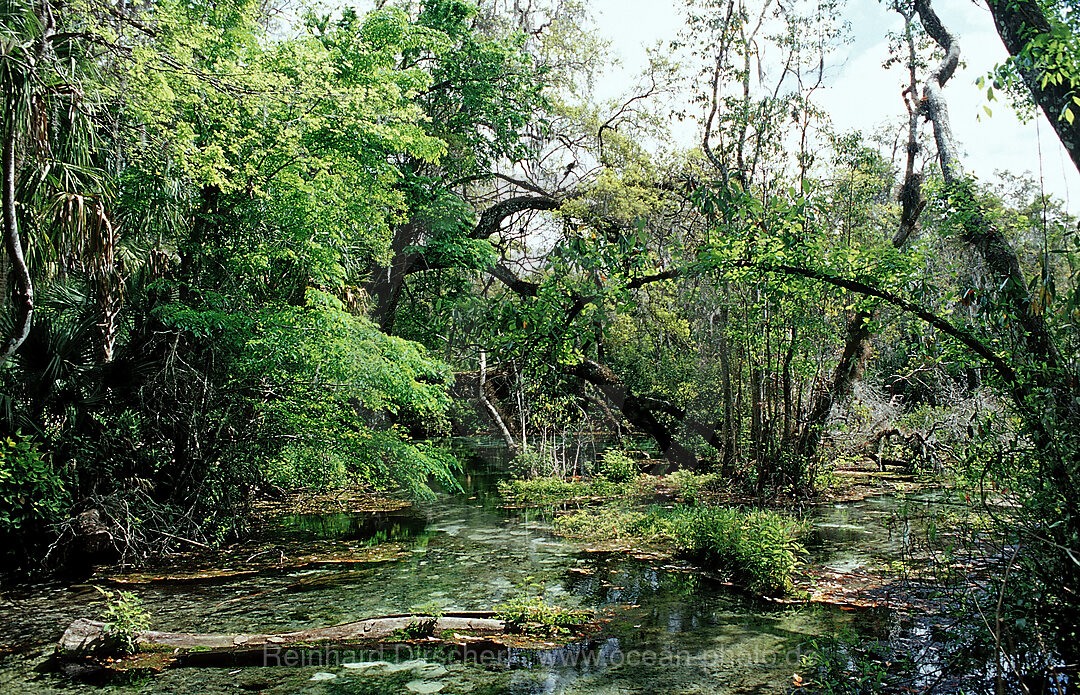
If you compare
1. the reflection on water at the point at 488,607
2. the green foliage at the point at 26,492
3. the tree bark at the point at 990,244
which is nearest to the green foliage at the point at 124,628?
the reflection on water at the point at 488,607

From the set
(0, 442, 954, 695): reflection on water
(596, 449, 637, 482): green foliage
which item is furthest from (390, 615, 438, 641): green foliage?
(596, 449, 637, 482): green foliage

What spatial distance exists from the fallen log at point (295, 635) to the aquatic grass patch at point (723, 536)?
102 inches

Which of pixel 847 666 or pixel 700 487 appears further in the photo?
pixel 700 487

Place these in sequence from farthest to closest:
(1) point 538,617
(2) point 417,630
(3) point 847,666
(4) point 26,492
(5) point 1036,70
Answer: (4) point 26,492 < (1) point 538,617 < (2) point 417,630 < (3) point 847,666 < (5) point 1036,70

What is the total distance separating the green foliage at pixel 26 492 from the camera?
7285mm

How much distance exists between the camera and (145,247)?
336 inches

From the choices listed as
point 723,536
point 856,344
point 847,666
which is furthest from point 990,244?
point 856,344

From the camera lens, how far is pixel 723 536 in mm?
7453

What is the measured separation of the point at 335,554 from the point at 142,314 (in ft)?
12.3

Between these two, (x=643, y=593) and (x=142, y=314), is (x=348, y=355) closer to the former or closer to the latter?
(x=142, y=314)

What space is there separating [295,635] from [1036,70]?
6.05m

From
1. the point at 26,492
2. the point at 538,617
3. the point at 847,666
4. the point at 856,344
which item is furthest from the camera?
the point at 856,344

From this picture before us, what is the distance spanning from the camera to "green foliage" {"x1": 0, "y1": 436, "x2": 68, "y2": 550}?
23.9ft

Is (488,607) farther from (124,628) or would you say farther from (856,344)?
(856,344)
